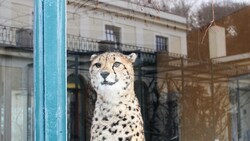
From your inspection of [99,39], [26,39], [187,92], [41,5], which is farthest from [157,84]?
[41,5]

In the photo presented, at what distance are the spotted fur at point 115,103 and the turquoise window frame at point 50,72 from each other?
3.14ft

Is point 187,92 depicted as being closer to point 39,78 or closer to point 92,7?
point 92,7

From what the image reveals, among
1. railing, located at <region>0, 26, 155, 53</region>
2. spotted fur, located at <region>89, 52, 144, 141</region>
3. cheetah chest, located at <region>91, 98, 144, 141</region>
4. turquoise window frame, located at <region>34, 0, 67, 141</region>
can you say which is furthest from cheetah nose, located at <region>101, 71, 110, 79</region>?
turquoise window frame, located at <region>34, 0, 67, 141</region>

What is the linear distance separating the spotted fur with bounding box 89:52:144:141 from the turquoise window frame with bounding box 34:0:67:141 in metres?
0.96

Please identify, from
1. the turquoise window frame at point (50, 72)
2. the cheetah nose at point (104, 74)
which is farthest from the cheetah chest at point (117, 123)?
the turquoise window frame at point (50, 72)

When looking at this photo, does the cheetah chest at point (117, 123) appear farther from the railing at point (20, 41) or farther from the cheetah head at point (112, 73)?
the railing at point (20, 41)

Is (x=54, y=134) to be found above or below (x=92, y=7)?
below

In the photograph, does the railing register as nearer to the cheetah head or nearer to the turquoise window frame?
the cheetah head

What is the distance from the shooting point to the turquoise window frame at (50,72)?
3.10 feet

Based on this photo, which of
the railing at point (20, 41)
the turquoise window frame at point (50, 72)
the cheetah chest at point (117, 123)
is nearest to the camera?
the turquoise window frame at point (50, 72)

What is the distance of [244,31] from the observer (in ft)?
10.2

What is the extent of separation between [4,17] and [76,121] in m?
0.66

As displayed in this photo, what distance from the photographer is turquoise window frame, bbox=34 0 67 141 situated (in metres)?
0.94

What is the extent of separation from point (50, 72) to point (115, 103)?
101cm
